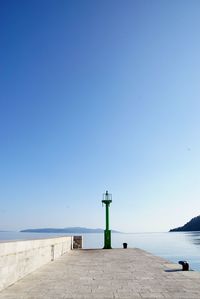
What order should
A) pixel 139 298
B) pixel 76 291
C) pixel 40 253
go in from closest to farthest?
pixel 139 298
pixel 76 291
pixel 40 253

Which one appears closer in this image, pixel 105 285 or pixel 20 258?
pixel 105 285

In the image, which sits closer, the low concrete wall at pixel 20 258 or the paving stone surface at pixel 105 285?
the paving stone surface at pixel 105 285

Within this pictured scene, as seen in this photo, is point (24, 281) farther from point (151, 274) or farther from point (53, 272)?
point (151, 274)

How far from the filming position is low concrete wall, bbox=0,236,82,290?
8.49 meters

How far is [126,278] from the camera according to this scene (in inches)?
405

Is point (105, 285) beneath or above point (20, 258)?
beneath

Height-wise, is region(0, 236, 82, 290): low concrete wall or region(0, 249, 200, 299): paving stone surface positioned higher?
region(0, 236, 82, 290): low concrete wall

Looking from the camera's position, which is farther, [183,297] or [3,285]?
[3,285]

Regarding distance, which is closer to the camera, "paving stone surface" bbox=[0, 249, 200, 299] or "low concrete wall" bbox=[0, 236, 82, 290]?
"paving stone surface" bbox=[0, 249, 200, 299]

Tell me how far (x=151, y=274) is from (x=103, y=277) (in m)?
1.68

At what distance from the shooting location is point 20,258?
1013cm

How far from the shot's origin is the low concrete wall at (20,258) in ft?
27.9

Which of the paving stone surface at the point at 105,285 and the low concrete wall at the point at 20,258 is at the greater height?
the low concrete wall at the point at 20,258

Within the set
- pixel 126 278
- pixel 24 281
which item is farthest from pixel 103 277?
pixel 24 281
